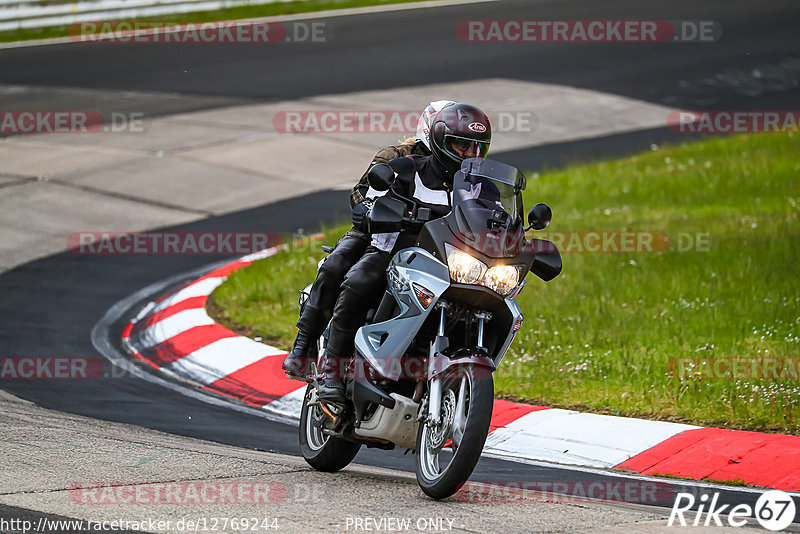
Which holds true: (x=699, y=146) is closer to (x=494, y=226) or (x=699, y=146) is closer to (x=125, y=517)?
(x=494, y=226)

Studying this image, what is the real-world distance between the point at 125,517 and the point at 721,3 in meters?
27.5

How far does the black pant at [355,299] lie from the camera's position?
20.7 ft

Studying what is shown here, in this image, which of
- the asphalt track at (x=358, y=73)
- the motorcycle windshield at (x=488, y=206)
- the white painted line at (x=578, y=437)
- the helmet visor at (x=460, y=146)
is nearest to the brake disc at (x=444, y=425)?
the motorcycle windshield at (x=488, y=206)

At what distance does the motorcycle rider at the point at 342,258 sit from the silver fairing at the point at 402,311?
418mm

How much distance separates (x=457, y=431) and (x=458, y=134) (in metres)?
1.50

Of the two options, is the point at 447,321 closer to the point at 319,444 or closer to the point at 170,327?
the point at 319,444

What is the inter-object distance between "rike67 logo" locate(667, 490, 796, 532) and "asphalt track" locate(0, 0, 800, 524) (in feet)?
17.7

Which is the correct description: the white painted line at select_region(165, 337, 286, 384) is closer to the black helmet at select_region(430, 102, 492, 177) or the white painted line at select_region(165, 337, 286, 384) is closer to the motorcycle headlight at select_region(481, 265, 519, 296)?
the black helmet at select_region(430, 102, 492, 177)

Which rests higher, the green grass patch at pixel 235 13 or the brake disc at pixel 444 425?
the green grass patch at pixel 235 13

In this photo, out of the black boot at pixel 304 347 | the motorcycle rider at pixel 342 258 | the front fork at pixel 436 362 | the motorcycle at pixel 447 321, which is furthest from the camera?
the black boot at pixel 304 347

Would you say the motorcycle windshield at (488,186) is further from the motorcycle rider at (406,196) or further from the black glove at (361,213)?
the black glove at (361,213)

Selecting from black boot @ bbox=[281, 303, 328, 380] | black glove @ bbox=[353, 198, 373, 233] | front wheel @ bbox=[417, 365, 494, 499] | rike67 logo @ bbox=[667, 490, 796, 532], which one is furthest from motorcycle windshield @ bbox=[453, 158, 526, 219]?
rike67 logo @ bbox=[667, 490, 796, 532]

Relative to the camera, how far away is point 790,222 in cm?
1284

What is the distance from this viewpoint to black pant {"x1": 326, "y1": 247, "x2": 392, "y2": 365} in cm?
631
